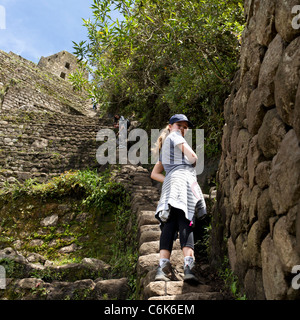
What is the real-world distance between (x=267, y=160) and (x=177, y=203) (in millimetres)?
935

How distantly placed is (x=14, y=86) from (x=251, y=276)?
15.2 m

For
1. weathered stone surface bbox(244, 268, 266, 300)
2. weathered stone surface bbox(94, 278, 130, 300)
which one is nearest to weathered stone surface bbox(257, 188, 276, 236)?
weathered stone surface bbox(244, 268, 266, 300)

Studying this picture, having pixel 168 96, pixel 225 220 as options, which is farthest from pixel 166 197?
pixel 168 96

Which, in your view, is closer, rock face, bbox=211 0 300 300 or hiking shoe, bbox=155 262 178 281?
rock face, bbox=211 0 300 300

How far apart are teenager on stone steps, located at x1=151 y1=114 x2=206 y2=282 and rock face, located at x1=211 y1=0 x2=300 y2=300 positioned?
1.12ft

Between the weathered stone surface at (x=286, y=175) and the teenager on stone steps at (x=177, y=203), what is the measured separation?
103 cm

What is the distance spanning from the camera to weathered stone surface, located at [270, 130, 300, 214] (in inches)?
48.5

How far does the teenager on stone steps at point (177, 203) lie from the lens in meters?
2.37

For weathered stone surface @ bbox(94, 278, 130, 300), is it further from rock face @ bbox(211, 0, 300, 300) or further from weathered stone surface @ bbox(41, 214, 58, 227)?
weathered stone surface @ bbox(41, 214, 58, 227)

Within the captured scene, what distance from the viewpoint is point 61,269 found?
371 cm

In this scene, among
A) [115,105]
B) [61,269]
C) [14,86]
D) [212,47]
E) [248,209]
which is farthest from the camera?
[14,86]

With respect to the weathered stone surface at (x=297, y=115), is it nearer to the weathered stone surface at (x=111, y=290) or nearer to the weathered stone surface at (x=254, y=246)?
the weathered stone surface at (x=254, y=246)
